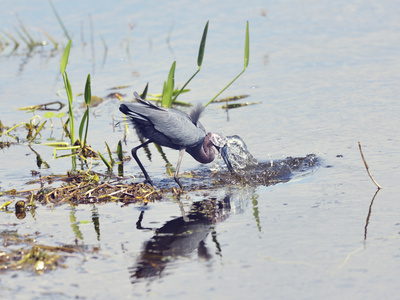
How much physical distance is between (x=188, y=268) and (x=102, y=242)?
0.94 metres

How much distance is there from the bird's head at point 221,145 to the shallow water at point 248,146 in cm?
Answer: 26

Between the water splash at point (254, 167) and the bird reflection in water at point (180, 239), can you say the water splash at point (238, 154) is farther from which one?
the bird reflection in water at point (180, 239)

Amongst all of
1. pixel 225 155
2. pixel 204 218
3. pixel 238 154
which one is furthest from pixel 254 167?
pixel 204 218

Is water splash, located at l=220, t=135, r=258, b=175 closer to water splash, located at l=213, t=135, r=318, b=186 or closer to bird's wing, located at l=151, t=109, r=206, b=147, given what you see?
water splash, located at l=213, t=135, r=318, b=186

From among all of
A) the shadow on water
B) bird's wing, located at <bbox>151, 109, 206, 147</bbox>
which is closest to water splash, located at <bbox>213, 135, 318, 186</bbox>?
the shadow on water

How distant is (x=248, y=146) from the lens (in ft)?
27.1

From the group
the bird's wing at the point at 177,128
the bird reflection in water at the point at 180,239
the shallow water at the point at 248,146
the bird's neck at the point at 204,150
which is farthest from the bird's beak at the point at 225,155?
the bird reflection in water at the point at 180,239

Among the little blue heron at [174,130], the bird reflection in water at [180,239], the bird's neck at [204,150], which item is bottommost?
the bird reflection in water at [180,239]

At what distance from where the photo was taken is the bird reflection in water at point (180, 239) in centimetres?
502

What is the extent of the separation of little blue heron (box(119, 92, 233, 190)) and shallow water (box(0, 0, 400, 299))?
12.9 inches

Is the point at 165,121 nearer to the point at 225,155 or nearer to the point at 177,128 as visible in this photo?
the point at 177,128

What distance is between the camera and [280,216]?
590 cm

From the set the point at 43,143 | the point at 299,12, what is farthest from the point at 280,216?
the point at 299,12

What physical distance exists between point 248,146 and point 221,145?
890mm
